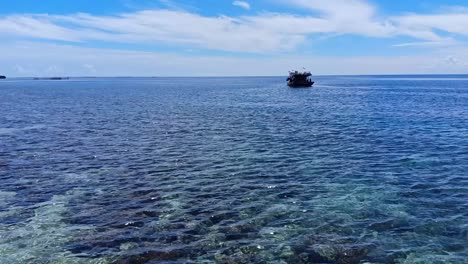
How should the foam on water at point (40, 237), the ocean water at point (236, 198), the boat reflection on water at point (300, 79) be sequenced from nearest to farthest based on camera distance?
the foam on water at point (40, 237) → the ocean water at point (236, 198) → the boat reflection on water at point (300, 79)

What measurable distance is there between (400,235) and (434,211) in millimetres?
4398

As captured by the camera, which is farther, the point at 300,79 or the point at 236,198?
the point at 300,79

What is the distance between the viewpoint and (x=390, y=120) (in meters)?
66.1

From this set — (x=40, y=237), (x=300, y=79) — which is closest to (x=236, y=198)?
(x=40, y=237)

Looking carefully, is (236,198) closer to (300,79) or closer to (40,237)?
(40,237)

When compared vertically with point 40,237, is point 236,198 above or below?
above

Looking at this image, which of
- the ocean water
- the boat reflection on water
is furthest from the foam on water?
the boat reflection on water

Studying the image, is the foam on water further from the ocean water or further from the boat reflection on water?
the boat reflection on water

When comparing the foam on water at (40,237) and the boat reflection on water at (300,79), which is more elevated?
the boat reflection on water at (300,79)

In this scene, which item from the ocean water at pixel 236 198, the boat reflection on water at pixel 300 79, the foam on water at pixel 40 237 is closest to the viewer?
the foam on water at pixel 40 237

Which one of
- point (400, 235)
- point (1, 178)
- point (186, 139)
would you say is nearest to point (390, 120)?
point (186, 139)

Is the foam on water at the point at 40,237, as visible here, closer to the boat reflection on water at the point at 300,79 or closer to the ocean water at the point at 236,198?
the ocean water at the point at 236,198

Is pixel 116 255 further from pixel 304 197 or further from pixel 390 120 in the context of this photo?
pixel 390 120

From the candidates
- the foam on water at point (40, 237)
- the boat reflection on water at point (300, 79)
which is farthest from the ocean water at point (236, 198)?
the boat reflection on water at point (300, 79)
